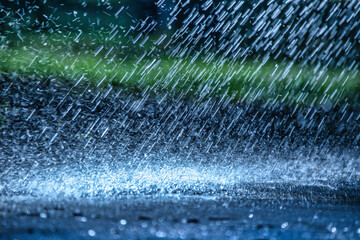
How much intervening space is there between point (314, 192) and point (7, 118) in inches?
136

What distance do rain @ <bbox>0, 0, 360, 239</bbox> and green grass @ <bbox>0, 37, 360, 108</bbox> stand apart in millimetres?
21

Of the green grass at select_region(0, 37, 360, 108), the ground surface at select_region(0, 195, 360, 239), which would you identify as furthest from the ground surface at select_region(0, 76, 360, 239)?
the green grass at select_region(0, 37, 360, 108)

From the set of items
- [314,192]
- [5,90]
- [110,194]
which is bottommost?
[5,90]

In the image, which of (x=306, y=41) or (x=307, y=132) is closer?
(x=307, y=132)

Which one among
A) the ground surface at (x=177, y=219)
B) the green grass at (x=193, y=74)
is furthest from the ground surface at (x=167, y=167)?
the green grass at (x=193, y=74)

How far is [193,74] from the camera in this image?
272 inches

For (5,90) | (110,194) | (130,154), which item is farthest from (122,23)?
(110,194)

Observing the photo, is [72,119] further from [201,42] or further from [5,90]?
[201,42]

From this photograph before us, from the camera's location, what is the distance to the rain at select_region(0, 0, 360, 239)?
2154 mm

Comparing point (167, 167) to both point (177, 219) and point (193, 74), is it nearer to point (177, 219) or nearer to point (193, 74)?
point (177, 219)

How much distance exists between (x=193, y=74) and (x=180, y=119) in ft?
3.77

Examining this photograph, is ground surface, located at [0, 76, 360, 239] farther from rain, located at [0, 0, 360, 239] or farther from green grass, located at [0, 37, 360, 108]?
green grass, located at [0, 37, 360, 108]

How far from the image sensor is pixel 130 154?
13.9 feet

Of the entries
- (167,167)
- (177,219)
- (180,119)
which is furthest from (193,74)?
(177,219)
